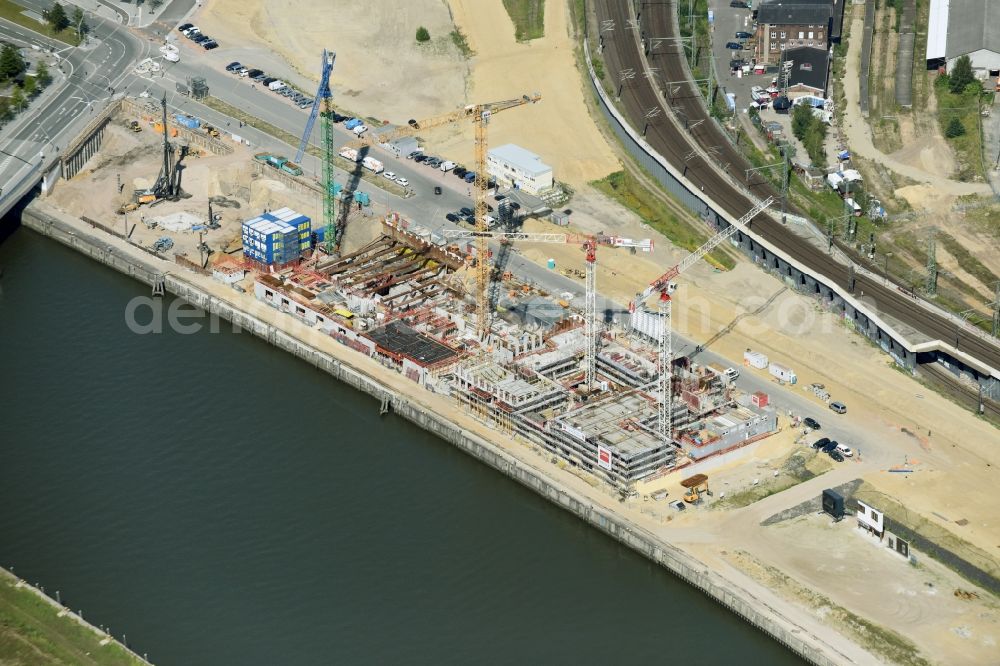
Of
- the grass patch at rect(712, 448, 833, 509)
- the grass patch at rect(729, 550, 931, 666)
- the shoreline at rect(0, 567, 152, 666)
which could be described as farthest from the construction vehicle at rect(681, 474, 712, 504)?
the shoreline at rect(0, 567, 152, 666)

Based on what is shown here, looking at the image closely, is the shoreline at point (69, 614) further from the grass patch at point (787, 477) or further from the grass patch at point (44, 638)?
the grass patch at point (787, 477)

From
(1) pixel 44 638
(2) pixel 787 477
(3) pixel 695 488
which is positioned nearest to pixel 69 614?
(1) pixel 44 638

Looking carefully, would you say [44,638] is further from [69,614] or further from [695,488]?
[695,488]

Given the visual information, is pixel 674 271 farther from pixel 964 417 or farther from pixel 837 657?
pixel 837 657

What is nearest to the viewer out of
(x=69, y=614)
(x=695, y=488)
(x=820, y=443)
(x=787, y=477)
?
(x=69, y=614)

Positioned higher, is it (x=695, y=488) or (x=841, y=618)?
(x=695, y=488)

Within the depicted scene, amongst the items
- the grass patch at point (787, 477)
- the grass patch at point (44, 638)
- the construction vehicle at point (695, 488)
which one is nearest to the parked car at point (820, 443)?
the grass patch at point (787, 477)

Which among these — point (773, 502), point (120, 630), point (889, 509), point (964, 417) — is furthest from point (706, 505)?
point (120, 630)
